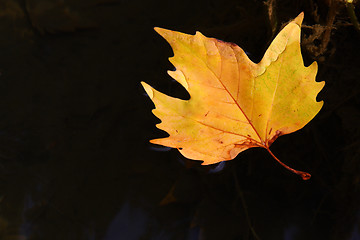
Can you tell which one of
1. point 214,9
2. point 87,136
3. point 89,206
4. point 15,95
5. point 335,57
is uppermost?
point 214,9

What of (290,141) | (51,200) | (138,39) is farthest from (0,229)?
(290,141)

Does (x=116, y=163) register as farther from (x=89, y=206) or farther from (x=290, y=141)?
(x=290, y=141)

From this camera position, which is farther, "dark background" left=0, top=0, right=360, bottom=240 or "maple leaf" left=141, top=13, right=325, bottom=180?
"dark background" left=0, top=0, right=360, bottom=240

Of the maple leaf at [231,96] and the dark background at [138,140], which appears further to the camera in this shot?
the dark background at [138,140]

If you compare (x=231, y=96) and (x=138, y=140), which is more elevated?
(x=231, y=96)

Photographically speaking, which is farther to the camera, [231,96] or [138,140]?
[138,140]
